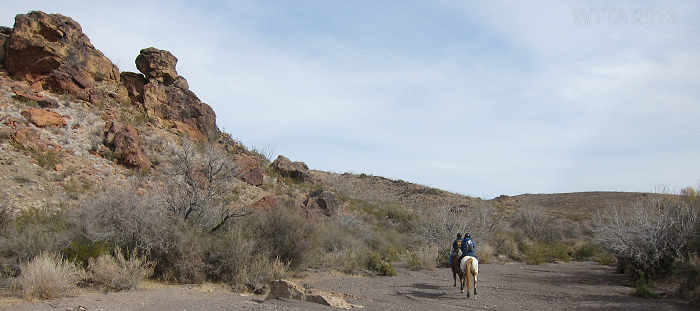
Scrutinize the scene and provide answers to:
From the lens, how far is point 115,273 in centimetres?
884

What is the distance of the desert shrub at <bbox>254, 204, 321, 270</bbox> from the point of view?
41.9 ft

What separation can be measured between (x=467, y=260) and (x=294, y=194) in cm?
1657

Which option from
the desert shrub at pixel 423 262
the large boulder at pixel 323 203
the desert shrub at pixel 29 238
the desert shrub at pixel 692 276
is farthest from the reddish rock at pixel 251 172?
the desert shrub at pixel 692 276

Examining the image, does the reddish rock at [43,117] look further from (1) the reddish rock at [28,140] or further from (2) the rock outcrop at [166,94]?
(2) the rock outcrop at [166,94]

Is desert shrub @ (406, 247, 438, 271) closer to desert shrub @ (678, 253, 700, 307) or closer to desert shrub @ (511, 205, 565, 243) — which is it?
desert shrub @ (678, 253, 700, 307)

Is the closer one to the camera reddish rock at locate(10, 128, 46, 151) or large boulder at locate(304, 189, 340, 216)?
reddish rock at locate(10, 128, 46, 151)

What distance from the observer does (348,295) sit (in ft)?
33.9

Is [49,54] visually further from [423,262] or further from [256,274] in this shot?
[423,262]

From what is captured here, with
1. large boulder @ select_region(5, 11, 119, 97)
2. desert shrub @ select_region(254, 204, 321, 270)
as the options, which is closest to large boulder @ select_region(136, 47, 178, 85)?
large boulder @ select_region(5, 11, 119, 97)

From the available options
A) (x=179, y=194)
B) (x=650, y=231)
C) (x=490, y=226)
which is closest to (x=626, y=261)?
(x=650, y=231)

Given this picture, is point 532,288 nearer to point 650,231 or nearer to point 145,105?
point 650,231

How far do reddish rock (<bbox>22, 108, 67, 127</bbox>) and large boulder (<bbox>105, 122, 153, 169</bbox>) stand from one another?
2.01 m

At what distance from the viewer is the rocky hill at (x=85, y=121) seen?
624 inches

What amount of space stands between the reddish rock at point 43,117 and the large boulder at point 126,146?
2013 millimetres
